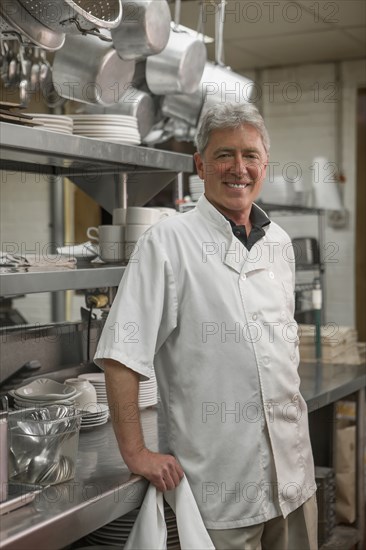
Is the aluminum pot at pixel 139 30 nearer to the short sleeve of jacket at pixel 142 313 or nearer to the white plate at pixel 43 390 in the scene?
the short sleeve of jacket at pixel 142 313

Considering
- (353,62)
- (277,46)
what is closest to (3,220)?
(277,46)

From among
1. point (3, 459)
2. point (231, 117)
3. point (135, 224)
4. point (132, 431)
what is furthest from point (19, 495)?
point (135, 224)

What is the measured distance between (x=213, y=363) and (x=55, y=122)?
0.85 metres

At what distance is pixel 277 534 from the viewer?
202 cm

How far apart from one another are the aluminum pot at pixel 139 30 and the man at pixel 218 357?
748 millimetres

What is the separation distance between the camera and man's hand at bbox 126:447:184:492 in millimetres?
1845

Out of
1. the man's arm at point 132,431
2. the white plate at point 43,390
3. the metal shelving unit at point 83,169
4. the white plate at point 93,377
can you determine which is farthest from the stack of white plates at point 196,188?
the man's arm at point 132,431

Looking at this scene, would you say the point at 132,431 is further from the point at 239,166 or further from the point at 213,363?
the point at 239,166

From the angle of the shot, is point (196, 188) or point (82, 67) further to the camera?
point (196, 188)

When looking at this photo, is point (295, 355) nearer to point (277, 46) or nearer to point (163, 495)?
point (163, 495)

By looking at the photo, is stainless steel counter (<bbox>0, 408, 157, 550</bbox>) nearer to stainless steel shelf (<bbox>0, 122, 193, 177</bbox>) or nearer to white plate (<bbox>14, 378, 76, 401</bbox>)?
white plate (<bbox>14, 378, 76, 401</bbox>)

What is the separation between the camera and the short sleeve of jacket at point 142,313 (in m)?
1.82

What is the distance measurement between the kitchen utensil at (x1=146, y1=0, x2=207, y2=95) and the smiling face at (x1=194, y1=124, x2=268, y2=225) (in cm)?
142

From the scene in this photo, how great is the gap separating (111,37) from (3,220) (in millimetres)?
3741
